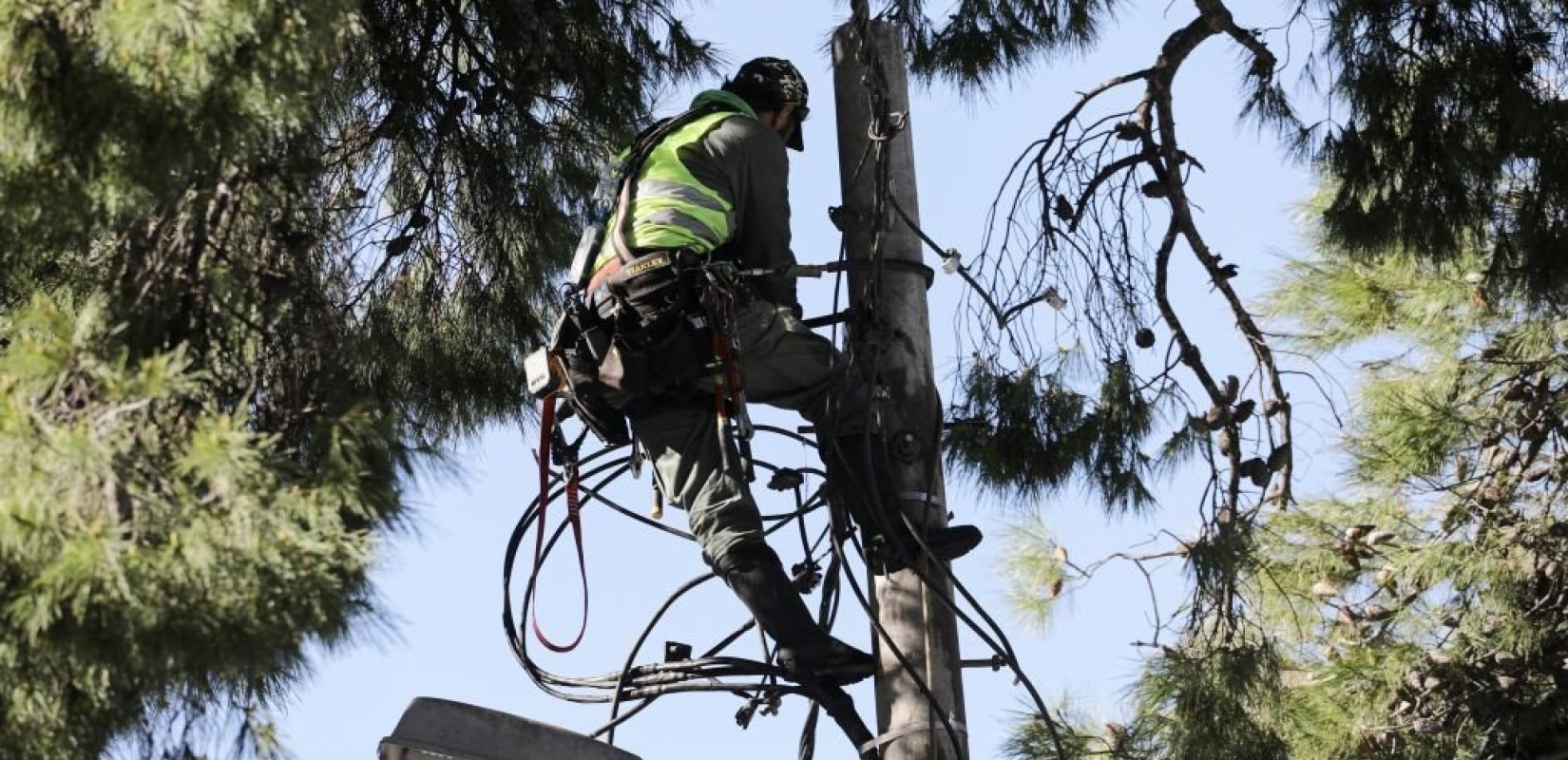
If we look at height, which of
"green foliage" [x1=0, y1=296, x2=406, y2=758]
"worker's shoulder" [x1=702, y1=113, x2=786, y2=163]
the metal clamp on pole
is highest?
"worker's shoulder" [x1=702, y1=113, x2=786, y2=163]

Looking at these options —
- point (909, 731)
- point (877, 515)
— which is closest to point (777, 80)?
point (877, 515)

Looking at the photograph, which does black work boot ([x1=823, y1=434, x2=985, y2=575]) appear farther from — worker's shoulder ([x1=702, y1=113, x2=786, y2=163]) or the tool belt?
worker's shoulder ([x1=702, y1=113, x2=786, y2=163])

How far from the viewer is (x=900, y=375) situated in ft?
17.6

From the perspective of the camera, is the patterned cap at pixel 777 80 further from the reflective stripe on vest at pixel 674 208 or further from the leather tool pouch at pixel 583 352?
the leather tool pouch at pixel 583 352

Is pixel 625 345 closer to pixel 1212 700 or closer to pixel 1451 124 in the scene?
pixel 1212 700

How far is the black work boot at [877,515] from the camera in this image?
514 centimetres

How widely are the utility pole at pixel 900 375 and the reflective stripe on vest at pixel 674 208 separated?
34 cm

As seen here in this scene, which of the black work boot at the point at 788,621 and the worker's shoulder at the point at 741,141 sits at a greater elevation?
the worker's shoulder at the point at 741,141

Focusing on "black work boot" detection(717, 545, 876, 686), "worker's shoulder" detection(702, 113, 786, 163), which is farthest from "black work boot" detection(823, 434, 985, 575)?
"worker's shoulder" detection(702, 113, 786, 163)

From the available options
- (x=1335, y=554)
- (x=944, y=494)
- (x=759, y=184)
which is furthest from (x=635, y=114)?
(x=1335, y=554)

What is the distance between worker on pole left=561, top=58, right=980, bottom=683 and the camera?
16.8 ft

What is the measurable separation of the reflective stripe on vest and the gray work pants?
189 millimetres

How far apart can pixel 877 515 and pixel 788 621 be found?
29 cm

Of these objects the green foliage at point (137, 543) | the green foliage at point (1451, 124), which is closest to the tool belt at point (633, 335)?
the green foliage at point (137, 543)
